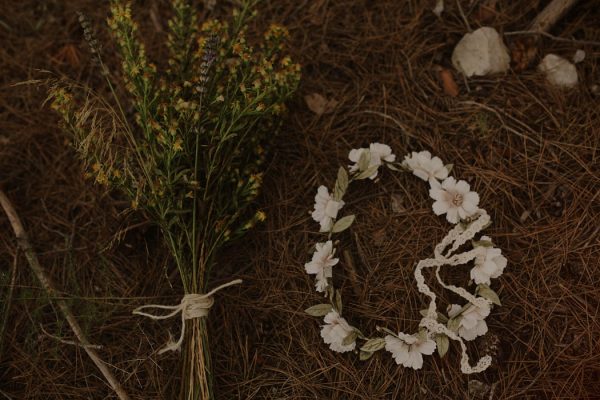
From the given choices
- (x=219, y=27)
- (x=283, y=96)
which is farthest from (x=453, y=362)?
(x=219, y=27)

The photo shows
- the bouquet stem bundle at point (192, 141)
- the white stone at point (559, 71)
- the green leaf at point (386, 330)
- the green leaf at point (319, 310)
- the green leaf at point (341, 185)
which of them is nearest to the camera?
the bouquet stem bundle at point (192, 141)

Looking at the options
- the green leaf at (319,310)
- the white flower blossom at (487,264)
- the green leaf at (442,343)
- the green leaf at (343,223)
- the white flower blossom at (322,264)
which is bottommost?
the green leaf at (442,343)

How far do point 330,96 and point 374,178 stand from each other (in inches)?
18.8

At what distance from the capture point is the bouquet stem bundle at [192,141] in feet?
6.81

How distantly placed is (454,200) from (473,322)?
514mm

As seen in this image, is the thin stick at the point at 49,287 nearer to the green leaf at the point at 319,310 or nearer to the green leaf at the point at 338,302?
the green leaf at the point at 319,310

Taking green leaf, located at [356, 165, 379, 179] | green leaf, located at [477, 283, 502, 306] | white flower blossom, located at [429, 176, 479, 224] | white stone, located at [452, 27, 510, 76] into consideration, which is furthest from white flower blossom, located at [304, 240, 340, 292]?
white stone, located at [452, 27, 510, 76]

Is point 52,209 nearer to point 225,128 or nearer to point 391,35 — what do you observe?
point 225,128

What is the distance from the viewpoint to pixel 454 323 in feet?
7.36

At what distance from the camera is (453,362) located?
2.28 meters

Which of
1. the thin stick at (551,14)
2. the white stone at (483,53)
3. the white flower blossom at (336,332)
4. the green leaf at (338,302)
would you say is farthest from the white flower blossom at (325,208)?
the thin stick at (551,14)

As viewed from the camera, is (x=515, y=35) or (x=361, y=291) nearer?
(x=361, y=291)

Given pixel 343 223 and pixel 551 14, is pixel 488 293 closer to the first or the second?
pixel 343 223

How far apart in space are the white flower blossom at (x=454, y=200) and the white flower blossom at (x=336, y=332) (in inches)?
24.3
